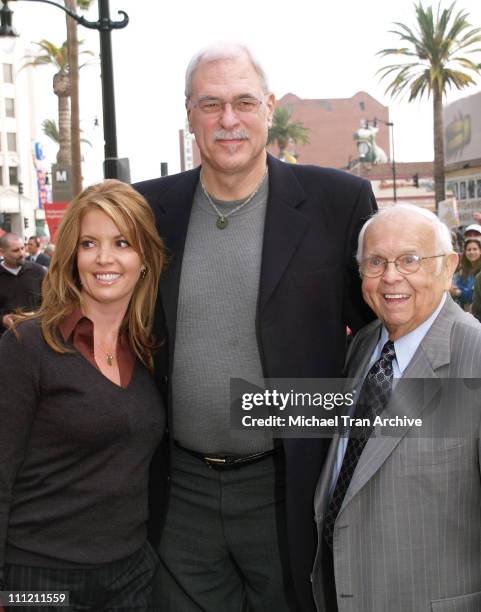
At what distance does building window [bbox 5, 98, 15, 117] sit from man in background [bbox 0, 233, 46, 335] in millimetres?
60143

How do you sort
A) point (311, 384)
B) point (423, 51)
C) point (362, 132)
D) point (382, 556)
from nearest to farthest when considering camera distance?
point (382, 556)
point (311, 384)
point (423, 51)
point (362, 132)

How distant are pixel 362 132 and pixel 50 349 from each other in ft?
277

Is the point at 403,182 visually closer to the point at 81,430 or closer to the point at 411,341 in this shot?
the point at 411,341

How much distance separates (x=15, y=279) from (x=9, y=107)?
61058 millimetres

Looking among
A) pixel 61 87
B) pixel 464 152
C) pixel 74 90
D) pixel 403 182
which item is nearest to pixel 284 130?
pixel 403 182

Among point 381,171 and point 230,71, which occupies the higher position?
point 381,171

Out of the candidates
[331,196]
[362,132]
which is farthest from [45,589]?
[362,132]

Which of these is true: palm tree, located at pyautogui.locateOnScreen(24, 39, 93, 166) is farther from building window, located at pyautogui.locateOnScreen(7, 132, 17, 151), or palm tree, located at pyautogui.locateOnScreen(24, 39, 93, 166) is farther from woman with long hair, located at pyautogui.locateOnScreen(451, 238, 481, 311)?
building window, located at pyautogui.locateOnScreen(7, 132, 17, 151)

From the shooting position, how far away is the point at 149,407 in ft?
8.97

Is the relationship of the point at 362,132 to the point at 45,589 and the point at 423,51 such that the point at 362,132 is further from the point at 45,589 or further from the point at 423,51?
the point at 45,589

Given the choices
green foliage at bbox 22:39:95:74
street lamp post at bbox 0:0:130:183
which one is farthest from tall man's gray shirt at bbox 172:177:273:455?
green foliage at bbox 22:39:95:74

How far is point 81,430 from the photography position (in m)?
2.48

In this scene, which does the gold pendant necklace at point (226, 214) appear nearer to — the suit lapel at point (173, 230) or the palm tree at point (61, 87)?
the suit lapel at point (173, 230)

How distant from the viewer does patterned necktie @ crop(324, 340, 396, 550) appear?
2547 mm
